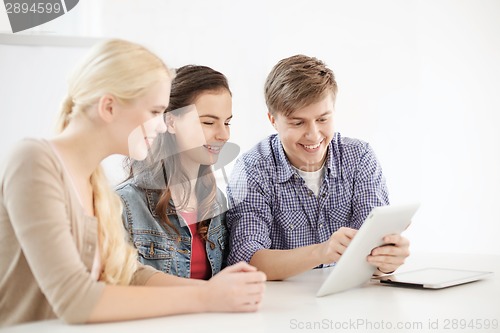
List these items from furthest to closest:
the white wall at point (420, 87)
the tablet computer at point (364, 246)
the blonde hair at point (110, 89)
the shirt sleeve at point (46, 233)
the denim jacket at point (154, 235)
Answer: the white wall at point (420, 87), the denim jacket at point (154, 235), the tablet computer at point (364, 246), the blonde hair at point (110, 89), the shirt sleeve at point (46, 233)

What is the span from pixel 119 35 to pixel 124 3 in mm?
140

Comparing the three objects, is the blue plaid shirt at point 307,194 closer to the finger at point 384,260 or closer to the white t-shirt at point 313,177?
the white t-shirt at point 313,177

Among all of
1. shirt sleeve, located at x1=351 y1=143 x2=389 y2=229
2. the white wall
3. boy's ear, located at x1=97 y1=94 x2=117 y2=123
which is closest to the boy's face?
shirt sleeve, located at x1=351 y1=143 x2=389 y2=229

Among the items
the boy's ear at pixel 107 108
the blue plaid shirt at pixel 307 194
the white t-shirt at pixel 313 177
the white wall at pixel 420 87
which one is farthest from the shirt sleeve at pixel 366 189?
the white wall at pixel 420 87

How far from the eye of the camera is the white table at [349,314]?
0.96 meters

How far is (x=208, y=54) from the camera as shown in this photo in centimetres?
290

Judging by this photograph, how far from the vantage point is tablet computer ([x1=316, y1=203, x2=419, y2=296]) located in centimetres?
120

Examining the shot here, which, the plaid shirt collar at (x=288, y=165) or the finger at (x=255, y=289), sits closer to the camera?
the finger at (x=255, y=289)

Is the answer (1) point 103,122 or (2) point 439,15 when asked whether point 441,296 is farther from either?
(2) point 439,15

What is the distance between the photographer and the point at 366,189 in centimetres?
177

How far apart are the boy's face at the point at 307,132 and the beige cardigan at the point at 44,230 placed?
2.86 ft

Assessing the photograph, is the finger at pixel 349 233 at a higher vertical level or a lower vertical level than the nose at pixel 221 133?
lower

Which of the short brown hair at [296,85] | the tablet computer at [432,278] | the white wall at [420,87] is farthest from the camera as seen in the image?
the white wall at [420,87]

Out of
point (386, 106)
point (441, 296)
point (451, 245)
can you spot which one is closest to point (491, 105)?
point (386, 106)
